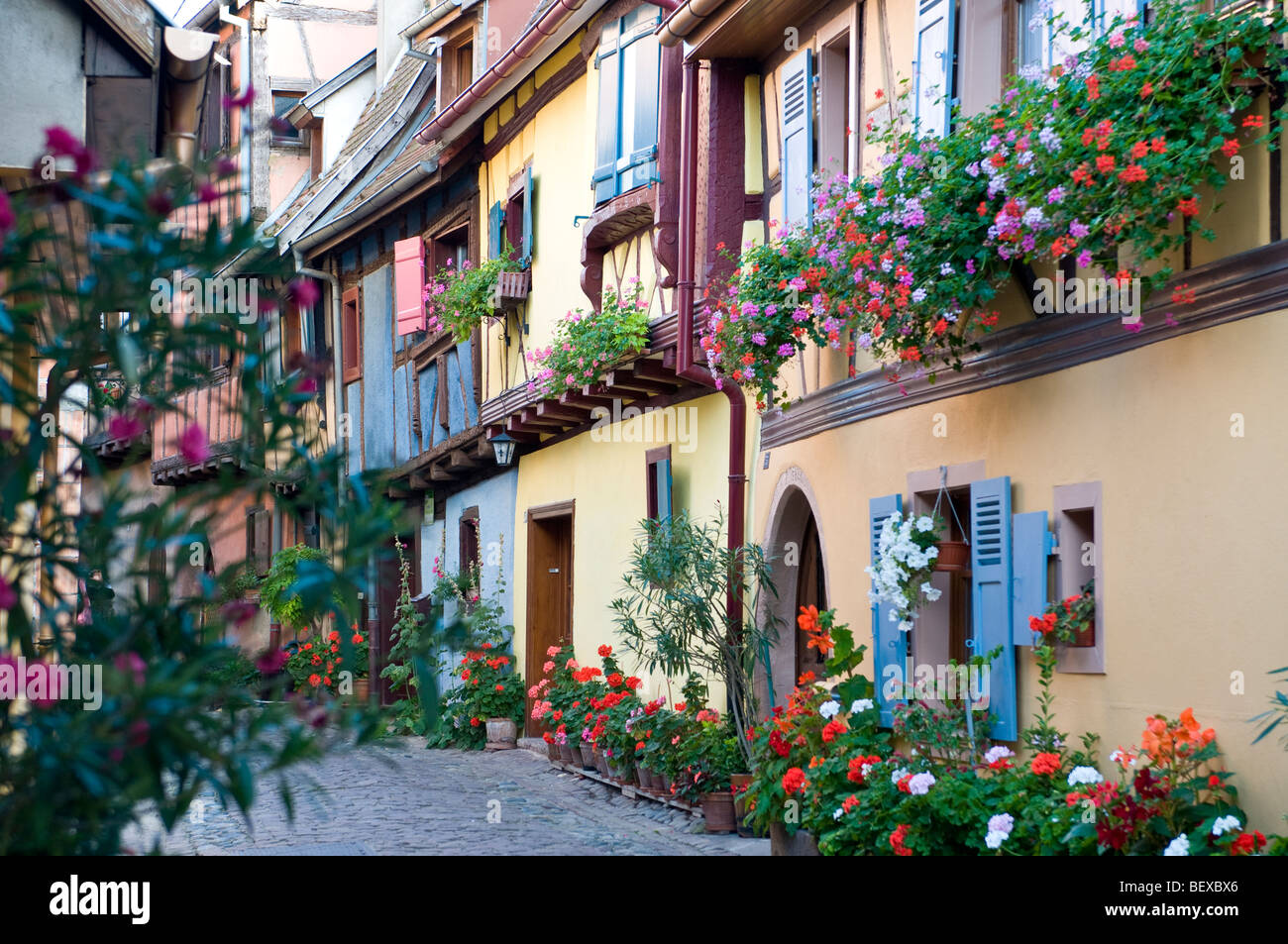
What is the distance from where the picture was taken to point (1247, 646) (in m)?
4.66

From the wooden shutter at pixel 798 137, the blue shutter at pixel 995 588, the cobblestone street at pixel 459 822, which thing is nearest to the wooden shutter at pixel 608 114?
the wooden shutter at pixel 798 137

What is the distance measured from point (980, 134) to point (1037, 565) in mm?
1727

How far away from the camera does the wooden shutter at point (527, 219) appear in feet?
44.3

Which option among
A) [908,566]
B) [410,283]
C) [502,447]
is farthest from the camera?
[410,283]

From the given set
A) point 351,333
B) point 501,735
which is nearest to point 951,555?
point 501,735

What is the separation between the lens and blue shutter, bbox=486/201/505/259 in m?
14.4

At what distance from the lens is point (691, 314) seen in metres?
9.63

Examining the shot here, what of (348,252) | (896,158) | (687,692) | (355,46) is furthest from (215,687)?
(355,46)

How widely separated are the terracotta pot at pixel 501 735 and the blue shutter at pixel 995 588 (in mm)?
8180

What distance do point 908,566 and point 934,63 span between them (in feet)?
7.77

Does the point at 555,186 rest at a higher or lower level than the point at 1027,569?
higher

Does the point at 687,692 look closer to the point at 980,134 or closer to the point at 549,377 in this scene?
the point at 549,377

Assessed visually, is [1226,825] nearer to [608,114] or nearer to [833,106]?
[833,106]

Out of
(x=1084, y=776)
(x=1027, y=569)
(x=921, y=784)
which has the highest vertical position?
(x=1027, y=569)
